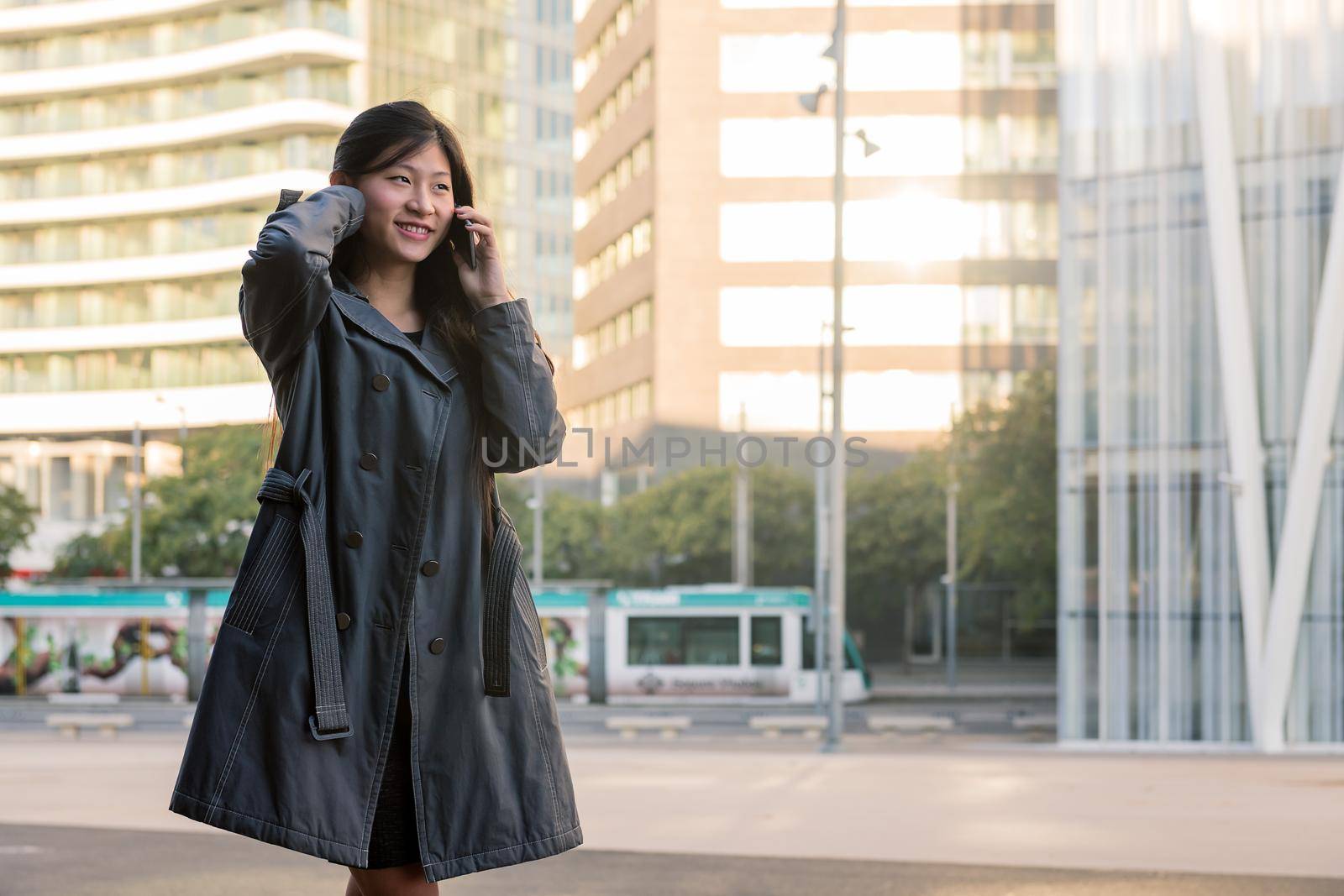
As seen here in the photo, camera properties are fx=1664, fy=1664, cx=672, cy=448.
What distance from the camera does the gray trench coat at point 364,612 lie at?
2.31 meters

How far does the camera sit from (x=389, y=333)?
8.29ft

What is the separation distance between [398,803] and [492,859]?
6.3 inches

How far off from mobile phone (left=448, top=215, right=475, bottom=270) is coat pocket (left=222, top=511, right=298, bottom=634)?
1.71 ft

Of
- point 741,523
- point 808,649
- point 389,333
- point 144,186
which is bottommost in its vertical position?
point 808,649

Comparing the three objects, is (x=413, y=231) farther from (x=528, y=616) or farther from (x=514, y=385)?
(x=528, y=616)

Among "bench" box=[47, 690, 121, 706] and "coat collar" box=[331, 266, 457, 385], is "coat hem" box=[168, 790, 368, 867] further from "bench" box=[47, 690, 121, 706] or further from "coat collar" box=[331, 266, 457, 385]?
"bench" box=[47, 690, 121, 706]

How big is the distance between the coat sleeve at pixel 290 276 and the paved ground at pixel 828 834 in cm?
362

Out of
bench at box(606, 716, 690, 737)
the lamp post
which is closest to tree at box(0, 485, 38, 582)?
bench at box(606, 716, 690, 737)

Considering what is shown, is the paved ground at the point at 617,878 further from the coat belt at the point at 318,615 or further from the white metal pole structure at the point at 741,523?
the white metal pole structure at the point at 741,523

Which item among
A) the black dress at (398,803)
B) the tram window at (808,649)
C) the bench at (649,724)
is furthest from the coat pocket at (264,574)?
the tram window at (808,649)

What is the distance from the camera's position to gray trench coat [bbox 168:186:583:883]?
2.31m

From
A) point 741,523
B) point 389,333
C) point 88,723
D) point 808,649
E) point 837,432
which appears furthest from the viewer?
point 741,523

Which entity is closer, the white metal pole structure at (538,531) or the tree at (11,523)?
the tree at (11,523)

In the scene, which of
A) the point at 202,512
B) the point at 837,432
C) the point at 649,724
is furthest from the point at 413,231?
the point at 202,512
